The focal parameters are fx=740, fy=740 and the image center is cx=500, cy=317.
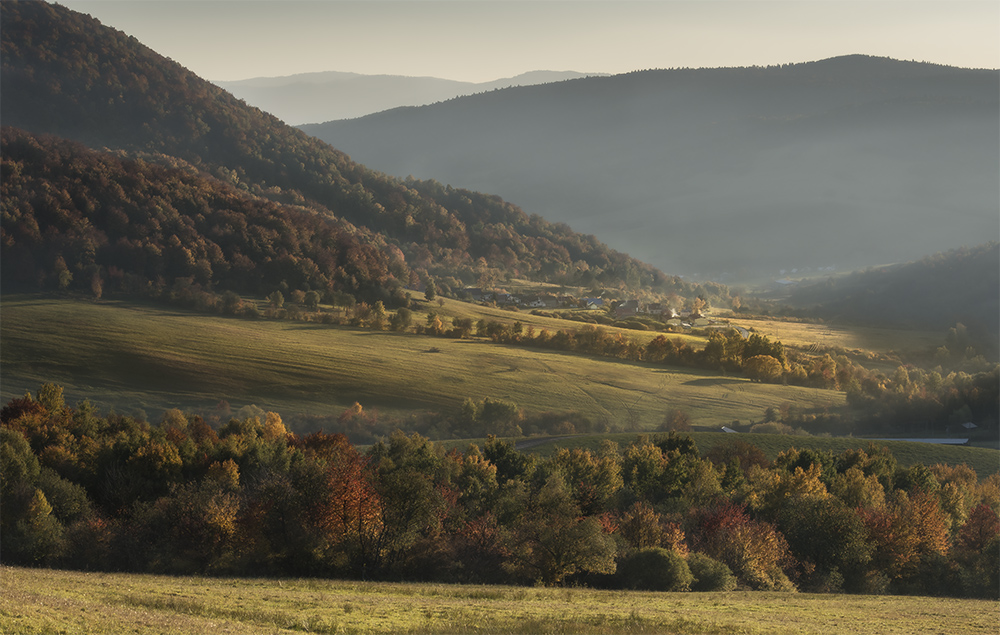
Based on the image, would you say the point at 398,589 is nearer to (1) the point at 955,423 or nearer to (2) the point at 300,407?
(2) the point at 300,407

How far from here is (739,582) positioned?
150 ft

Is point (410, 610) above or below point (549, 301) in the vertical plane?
below

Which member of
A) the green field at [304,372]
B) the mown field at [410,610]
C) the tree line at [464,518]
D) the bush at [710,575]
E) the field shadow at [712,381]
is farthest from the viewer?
the field shadow at [712,381]

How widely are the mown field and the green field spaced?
7030 cm

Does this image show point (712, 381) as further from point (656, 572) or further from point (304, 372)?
point (656, 572)

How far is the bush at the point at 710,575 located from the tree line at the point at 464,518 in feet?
0.35

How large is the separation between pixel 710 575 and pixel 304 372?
268ft

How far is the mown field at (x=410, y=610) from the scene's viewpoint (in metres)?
22.2

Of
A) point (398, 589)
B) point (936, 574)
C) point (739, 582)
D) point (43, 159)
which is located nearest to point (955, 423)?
point (936, 574)

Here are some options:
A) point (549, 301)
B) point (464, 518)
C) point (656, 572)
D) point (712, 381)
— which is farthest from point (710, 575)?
point (549, 301)

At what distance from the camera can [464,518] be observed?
48.5 metres

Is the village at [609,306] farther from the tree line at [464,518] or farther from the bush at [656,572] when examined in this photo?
the bush at [656,572]

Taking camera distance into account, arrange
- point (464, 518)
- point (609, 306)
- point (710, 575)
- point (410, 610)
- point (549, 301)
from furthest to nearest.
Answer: point (549, 301) → point (609, 306) → point (464, 518) → point (710, 575) → point (410, 610)

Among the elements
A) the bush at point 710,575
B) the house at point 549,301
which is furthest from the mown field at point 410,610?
the house at point 549,301
